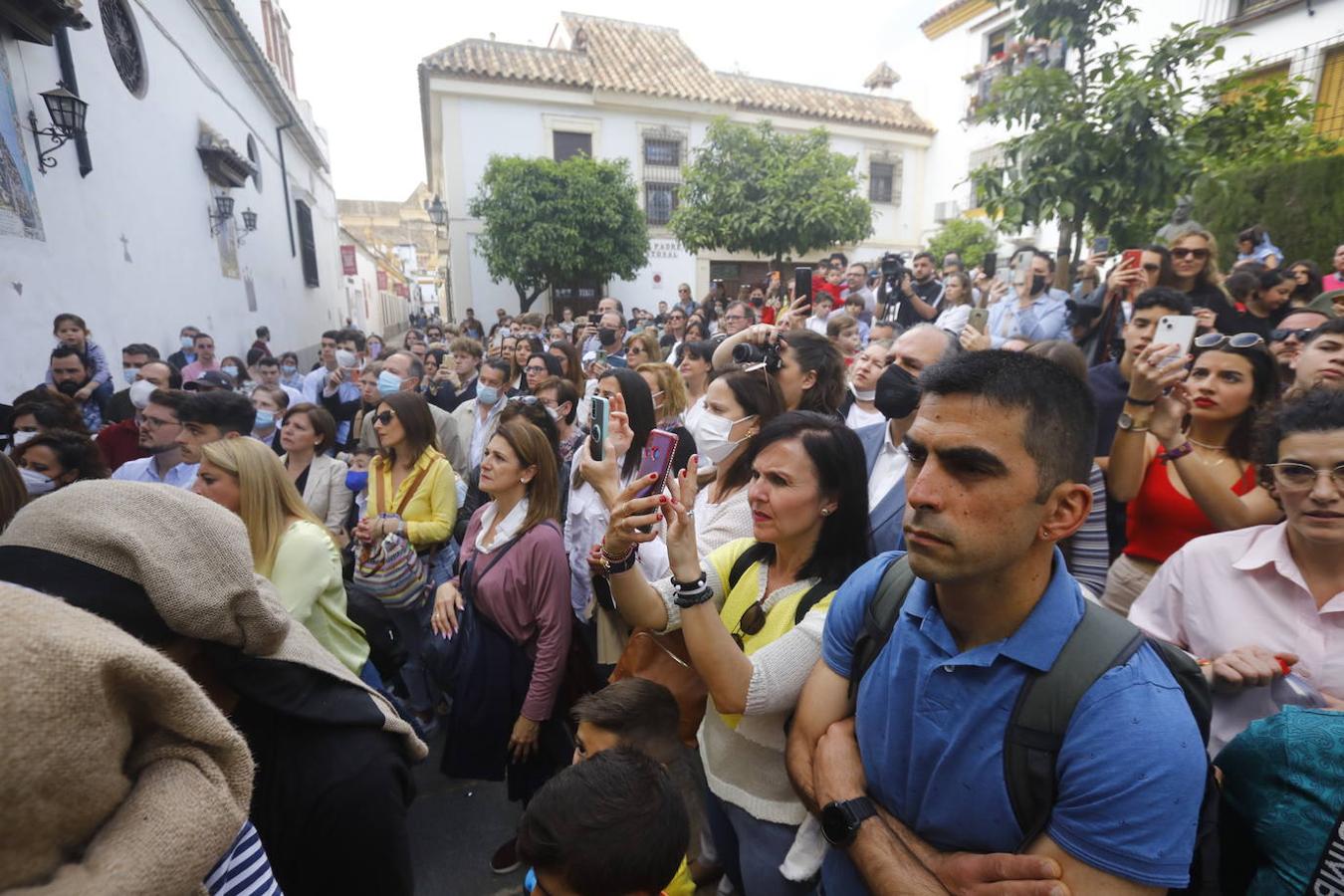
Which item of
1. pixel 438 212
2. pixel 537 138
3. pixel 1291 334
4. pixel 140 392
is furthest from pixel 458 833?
pixel 537 138

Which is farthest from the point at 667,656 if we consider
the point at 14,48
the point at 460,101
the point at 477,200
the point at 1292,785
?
the point at 460,101

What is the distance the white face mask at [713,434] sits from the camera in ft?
9.87

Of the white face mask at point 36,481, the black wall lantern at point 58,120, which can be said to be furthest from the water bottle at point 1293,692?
the black wall lantern at point 58,120

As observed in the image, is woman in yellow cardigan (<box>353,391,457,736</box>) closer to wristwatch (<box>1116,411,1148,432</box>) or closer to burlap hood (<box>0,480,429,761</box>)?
burlap hood (<box>0,480,429,761</box>)

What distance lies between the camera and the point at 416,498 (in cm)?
361

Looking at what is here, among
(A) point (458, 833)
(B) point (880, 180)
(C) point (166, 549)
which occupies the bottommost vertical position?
(A) point (458, 833)

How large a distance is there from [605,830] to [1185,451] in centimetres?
223

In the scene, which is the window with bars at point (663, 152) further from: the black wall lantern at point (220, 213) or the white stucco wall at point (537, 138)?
the black wall lantern at point (220, 213)

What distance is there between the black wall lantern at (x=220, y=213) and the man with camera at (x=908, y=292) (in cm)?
1096

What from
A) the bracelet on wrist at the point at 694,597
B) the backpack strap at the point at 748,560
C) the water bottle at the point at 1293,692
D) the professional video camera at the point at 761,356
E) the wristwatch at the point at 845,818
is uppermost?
the professional video camera at the point at 761,356

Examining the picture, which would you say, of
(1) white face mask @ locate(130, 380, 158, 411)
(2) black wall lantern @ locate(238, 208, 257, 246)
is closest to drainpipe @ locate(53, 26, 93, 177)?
(1) white face mask @ locate(130, 380, 158, 411)

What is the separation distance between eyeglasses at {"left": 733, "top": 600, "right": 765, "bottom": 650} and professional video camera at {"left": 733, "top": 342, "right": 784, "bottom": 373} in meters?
1.69

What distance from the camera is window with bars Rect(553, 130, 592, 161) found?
21.1 m

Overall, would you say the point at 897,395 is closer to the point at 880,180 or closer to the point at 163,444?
the point at 163,444
